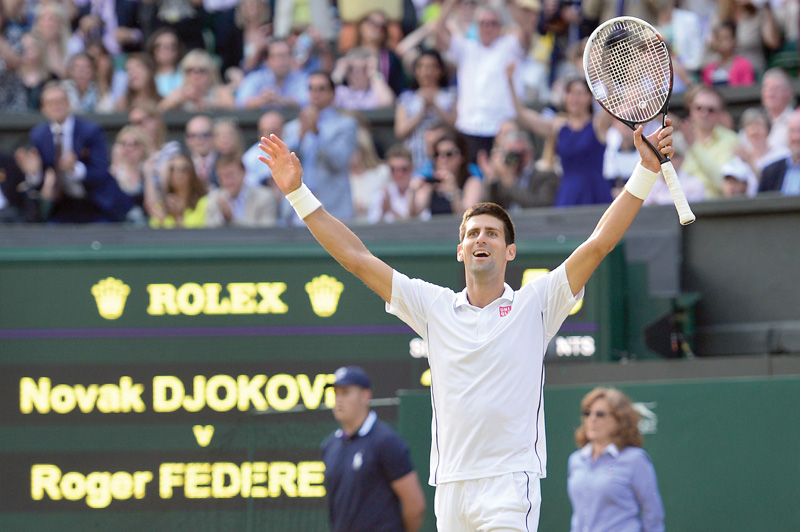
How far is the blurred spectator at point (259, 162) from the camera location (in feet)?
37.2

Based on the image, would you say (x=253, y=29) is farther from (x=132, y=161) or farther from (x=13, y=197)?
(x=13, y=197)

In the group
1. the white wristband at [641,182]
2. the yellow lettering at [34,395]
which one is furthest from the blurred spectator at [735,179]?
the white wristband at [641,182]

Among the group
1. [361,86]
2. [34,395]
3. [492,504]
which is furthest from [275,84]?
[492,504]

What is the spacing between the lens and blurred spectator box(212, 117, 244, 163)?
11070 mm

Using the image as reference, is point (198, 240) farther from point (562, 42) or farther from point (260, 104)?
point (562, 42)

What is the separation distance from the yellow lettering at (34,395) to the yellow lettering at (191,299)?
1.01 meters

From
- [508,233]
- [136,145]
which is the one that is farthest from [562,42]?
[508,233]

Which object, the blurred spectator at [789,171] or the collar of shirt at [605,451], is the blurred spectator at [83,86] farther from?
the collar of shirt at [605,451]

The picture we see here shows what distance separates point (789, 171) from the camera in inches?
376

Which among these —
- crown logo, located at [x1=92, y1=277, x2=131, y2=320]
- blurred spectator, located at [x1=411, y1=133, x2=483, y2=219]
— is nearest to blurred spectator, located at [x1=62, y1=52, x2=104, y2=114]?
blurred spectator, located at [x1=411, y1=133, x2=483, y2=219]

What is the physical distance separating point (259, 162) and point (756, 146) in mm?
4066

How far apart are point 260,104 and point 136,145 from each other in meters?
1.46

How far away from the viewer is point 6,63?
44.2 ft

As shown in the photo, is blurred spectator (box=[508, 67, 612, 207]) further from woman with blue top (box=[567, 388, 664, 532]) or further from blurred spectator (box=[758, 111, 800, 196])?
woman with blue top (box=[567, 388, 664, 532])
